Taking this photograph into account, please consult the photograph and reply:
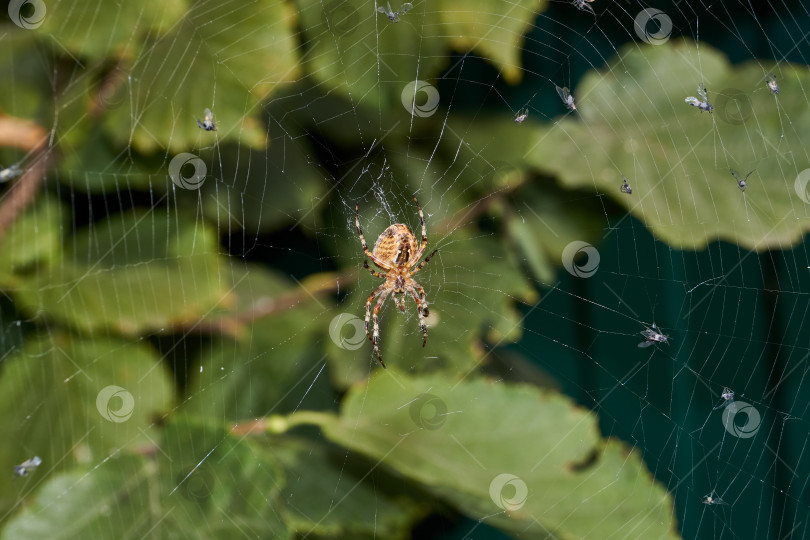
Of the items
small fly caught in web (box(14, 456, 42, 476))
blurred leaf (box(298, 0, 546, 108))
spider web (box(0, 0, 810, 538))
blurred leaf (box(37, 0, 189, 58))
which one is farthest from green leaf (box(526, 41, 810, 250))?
small fly caught in web (box(14, 456, 42, 476))

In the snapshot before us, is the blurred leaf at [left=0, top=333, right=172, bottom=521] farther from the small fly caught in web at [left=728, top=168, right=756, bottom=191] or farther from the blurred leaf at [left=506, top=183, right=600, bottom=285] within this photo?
the small fly caught in web at [left=728, top=168, right=756, bottom=191]

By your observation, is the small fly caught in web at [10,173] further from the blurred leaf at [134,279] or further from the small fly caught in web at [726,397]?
the small fly caught in web at [726,397]

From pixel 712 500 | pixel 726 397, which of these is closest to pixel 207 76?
pixel 726 397

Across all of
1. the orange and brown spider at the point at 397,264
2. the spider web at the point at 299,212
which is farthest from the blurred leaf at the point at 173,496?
the orange and brown spider at the point at 397,264

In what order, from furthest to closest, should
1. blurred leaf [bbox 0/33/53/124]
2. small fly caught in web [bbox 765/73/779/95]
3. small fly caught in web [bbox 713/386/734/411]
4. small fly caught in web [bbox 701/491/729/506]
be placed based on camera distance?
small fly caught in web [bbox 701/491/729/506], small fly caught in web [bbox 713/386/734/411], blurred leaf [bbox 0/33/53/124], small fly caught in web [bbox 765/73/779/95]

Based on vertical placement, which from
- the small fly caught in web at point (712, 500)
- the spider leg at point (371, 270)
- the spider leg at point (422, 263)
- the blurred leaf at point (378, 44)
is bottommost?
the small fly caught in web at point (712, 500)

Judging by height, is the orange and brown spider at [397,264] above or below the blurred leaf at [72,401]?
above
